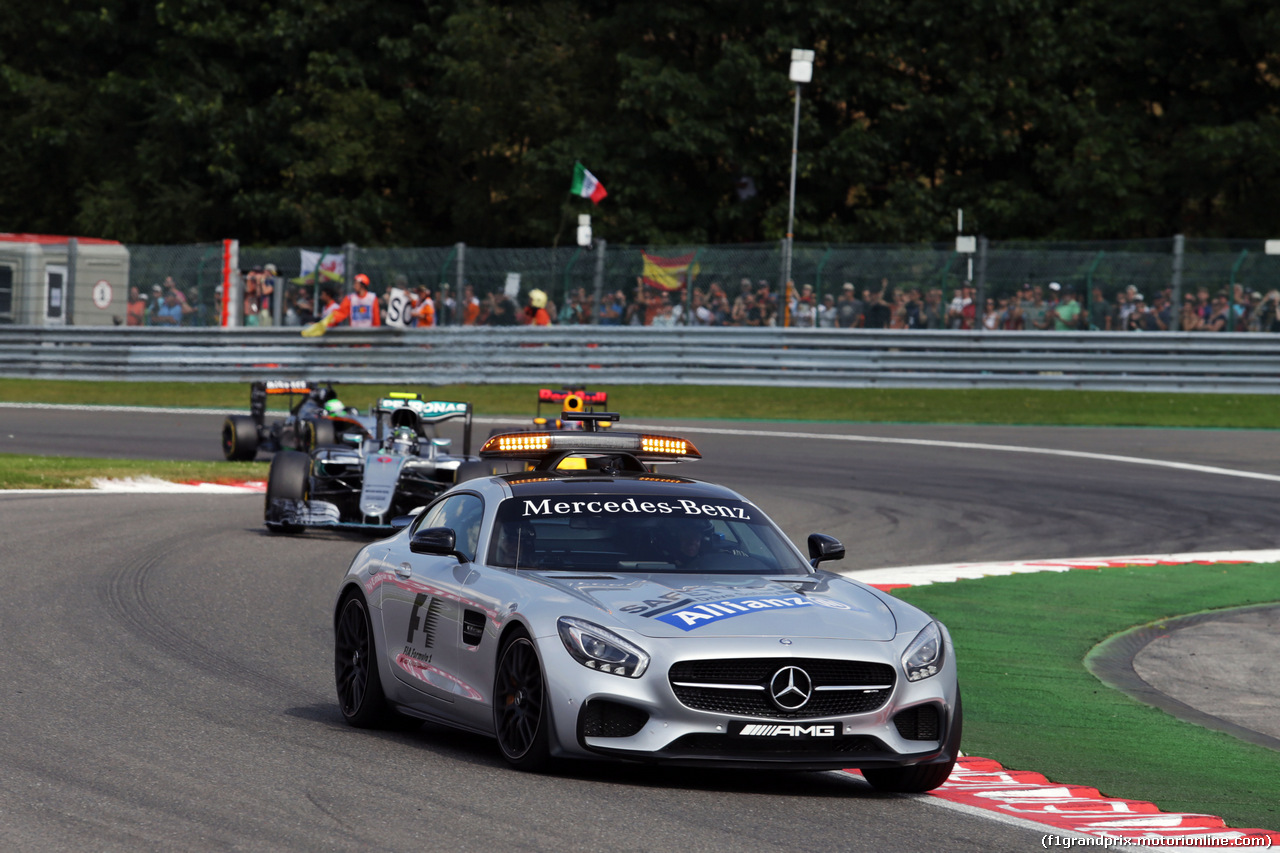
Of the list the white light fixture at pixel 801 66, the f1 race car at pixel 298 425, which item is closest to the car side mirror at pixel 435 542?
the f1 race car at pixel 298 425

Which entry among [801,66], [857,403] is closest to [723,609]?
[857,403]

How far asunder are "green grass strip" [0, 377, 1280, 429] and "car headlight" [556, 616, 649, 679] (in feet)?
69.2

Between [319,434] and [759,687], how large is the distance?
13.1 meters

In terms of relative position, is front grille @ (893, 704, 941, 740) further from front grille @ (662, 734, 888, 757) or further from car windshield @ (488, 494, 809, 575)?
car windshield @ (488, 494, 809, 575)

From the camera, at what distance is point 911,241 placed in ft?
147

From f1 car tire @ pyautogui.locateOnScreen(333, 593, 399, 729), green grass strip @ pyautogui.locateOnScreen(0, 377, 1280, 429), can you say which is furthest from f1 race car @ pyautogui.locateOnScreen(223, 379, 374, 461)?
f1 car tire @ pyautogui.locateOnScreen(333, 593, 399, 729)

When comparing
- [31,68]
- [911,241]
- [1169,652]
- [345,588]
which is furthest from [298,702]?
[31,68]

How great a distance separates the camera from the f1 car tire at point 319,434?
19.0m

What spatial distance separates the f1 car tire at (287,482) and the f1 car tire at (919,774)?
9.68 metres

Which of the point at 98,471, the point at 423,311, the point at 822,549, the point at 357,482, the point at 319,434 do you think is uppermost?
the point at 423,311

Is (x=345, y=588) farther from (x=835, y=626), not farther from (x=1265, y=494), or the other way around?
(x=1265, y=494)

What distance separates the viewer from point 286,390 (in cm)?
2130

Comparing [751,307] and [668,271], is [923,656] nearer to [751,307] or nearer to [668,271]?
[751,307]

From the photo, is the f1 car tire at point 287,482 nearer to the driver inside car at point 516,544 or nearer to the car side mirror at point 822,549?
the driver inside car at point 516,544
